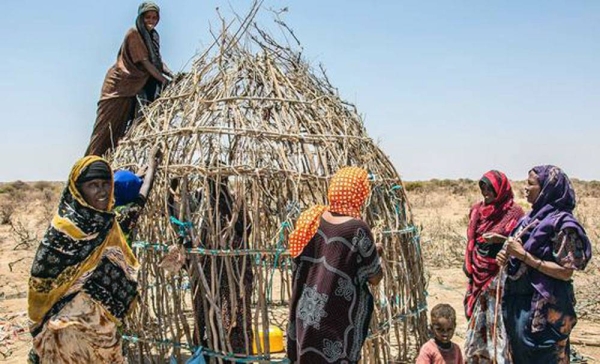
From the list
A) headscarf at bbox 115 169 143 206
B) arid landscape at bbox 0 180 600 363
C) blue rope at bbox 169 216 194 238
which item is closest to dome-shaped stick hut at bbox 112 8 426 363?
blue rope at bbox 169 216 194 238

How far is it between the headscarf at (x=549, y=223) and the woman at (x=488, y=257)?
0.45m

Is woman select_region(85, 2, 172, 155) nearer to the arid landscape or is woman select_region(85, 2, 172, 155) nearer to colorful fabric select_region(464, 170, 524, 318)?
the arid landscape

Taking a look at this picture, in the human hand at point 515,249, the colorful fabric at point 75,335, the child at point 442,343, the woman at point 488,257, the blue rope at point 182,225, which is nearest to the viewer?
the colorful fabric at point 75,335

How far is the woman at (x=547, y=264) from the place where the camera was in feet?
12.7

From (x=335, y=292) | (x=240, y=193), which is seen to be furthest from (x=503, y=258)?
(x=240, y=193)

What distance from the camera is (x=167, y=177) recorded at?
447 centimetres

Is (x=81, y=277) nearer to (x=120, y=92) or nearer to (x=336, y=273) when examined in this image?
(x=336, y=273)

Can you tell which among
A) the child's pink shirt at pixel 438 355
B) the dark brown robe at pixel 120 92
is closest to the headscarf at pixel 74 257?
the child's pink shirt at pixel 438 355

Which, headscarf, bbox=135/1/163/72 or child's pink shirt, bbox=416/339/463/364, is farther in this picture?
headscarf, bbox=135/1/163/72

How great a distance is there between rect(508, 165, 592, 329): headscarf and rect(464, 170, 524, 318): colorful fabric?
1.48 feet

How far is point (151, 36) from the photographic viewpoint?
18.5 feet

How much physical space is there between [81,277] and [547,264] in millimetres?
2862

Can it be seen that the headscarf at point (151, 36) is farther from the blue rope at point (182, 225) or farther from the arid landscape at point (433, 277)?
the arid landscape at point (433, 277)

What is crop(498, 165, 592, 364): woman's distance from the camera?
152 inches
